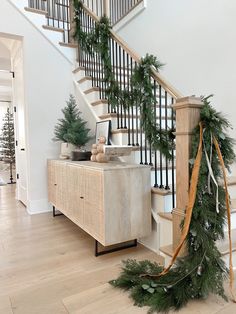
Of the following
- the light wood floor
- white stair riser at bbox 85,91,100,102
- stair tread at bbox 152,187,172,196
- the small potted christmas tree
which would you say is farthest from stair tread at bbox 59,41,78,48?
stair tread at bbox 152,187,172,196

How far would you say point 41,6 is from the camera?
156 inches

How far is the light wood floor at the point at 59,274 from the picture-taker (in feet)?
4.76

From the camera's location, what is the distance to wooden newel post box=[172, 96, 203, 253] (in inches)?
61.7

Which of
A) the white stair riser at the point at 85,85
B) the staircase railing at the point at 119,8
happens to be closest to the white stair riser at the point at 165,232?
the white stair riser at the point at 85,85

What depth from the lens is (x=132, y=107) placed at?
2564 mm

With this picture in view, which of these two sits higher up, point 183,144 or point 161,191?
point 183,144

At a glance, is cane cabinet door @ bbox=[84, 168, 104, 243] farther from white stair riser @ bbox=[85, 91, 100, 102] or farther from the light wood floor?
white stair riser @ bbox=[85, 91, 100, 102]

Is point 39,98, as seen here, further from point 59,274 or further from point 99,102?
point 59,274

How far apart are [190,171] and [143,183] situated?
610 mm

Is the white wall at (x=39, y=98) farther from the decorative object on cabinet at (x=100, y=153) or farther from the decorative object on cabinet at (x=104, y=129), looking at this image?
the decorative object on cabinet at (x=100, y=153)

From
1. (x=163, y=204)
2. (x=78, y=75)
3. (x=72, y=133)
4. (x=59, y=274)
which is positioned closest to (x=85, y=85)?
(x=78, y=75)

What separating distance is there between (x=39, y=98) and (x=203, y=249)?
293 centimetres

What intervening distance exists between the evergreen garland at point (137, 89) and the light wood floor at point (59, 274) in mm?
1028

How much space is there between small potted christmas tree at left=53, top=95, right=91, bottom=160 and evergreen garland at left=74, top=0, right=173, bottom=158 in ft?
1.85
